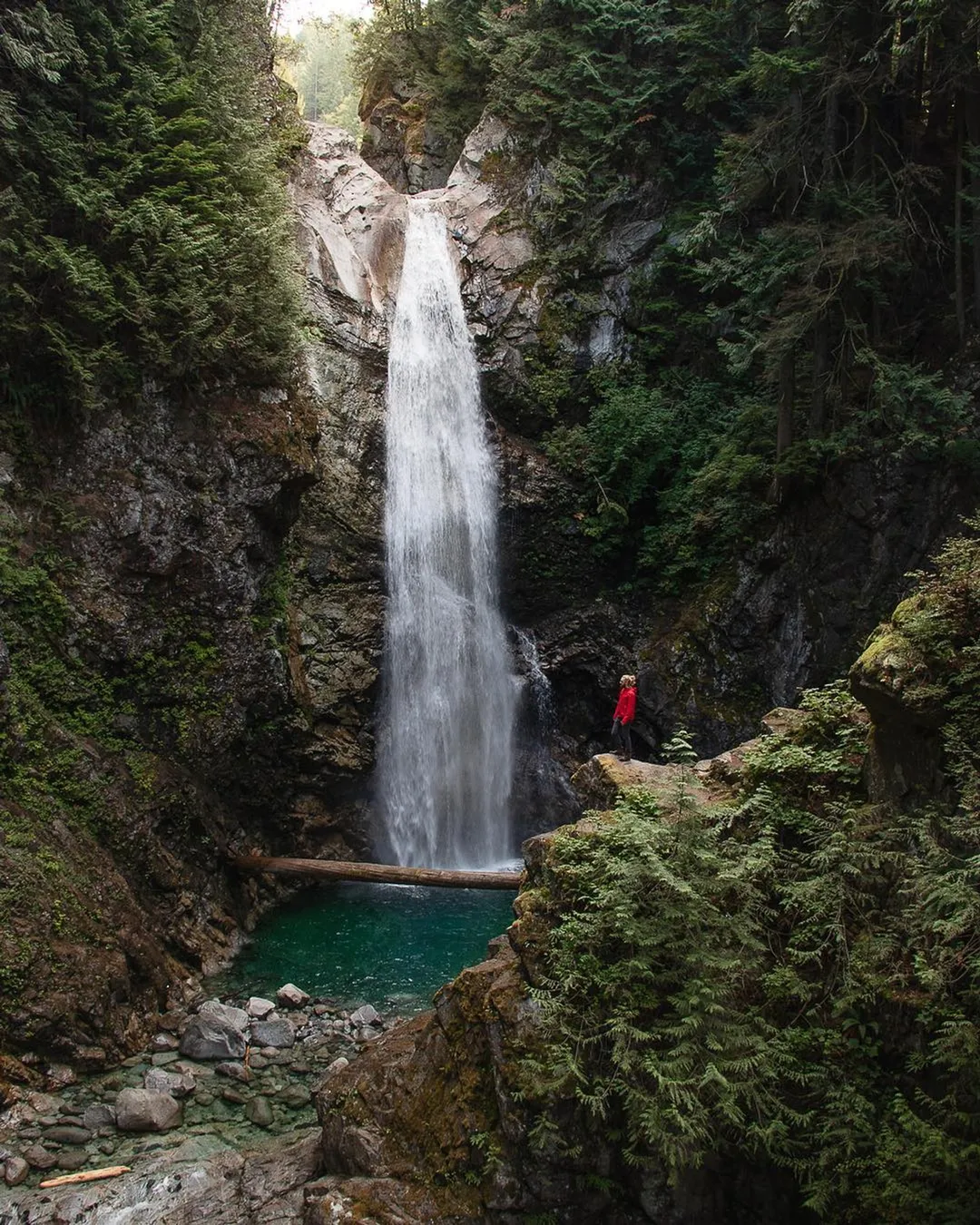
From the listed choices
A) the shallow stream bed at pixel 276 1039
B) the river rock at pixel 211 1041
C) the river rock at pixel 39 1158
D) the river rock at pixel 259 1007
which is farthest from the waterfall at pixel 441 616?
the river rock at pixel 39 1158

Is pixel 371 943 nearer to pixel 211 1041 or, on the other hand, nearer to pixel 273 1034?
pixel 273 1034

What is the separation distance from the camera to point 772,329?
1210 centimetres

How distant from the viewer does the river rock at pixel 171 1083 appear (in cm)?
714

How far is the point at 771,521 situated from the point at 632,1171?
1090 centimetres

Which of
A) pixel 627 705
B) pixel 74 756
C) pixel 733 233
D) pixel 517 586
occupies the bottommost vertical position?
pixel 74 756

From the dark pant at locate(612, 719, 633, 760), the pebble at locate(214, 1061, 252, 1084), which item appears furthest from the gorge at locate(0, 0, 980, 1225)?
the dark pant at locate(612, 719, 633, 760)

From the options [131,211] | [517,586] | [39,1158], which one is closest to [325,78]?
[517,586]

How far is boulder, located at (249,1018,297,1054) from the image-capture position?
8094 mm

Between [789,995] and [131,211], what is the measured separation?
36.6ft

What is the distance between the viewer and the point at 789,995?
509 cm

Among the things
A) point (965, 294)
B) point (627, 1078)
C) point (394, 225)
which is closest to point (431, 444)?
point (394, 225)

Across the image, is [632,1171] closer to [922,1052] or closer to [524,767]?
[922,1052]

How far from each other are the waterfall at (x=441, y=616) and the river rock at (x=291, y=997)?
4.63m

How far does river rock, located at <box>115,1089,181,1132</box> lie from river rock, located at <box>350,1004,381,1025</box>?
6.97ft
